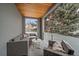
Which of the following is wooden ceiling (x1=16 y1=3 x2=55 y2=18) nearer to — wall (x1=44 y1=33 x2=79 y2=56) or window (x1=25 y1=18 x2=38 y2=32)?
window (x1=25 y1=18 x2=38 y2=32)

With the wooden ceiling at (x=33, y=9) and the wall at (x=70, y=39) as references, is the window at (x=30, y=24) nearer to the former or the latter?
the wooden ceiling at (x=33, y=9)

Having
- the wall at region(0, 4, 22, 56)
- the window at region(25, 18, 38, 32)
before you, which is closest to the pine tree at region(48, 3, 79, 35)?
the window at region(25, 18, 38, 32)

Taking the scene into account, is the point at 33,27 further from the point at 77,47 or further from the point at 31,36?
the point at 77,47

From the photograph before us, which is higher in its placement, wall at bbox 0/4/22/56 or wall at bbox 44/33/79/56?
wall at bbox 0/4/22/56

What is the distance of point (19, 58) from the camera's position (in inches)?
106

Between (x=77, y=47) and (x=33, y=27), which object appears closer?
(x=77, y=47)

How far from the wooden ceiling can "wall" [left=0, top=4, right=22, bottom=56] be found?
4.3 inches

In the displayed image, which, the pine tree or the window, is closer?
the pine tree

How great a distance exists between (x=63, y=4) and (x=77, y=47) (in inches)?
32.7

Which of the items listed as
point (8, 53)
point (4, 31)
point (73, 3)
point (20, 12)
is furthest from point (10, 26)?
point (73, 3)

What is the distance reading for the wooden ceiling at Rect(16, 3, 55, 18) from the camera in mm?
2703

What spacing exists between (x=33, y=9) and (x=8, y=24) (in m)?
0.56

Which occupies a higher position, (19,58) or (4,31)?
(4,31)

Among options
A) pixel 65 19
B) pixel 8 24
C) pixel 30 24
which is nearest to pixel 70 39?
pixel 65 19
